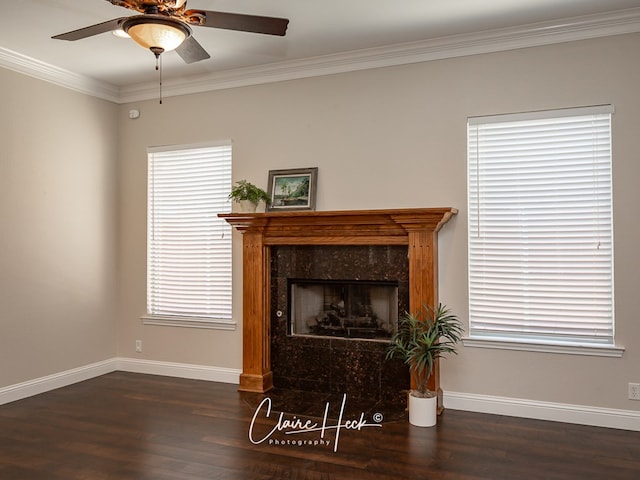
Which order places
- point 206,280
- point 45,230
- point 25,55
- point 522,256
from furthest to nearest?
1. point 206,280
2. point 45,230
3. point 25,55
4. point 522,256

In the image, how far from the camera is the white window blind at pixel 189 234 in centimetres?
511

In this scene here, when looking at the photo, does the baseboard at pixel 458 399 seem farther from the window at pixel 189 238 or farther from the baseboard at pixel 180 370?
the window at pixel 189 238

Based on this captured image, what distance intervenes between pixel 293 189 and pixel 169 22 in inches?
92.3

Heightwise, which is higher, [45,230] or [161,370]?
[45,230]

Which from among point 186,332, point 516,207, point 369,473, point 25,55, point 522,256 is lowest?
point 369,473

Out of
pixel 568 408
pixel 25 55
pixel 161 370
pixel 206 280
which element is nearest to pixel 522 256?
pixel 568 408

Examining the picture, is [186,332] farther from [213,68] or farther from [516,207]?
[516,207]

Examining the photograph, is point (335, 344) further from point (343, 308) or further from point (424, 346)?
point (424, 346)

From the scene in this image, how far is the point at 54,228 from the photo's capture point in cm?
489

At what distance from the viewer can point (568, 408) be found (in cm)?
388

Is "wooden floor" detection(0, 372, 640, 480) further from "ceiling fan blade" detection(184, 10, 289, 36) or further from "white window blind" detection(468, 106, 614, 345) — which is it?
"ceiling fan blade" detection(184, 10, 289, 36)

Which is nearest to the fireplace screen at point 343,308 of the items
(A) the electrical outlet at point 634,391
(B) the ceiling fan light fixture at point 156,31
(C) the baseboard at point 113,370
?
(C) the baseboard at point 113,370

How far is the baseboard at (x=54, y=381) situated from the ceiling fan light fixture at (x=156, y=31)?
10.9 ft

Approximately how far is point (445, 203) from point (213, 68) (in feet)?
8.03
